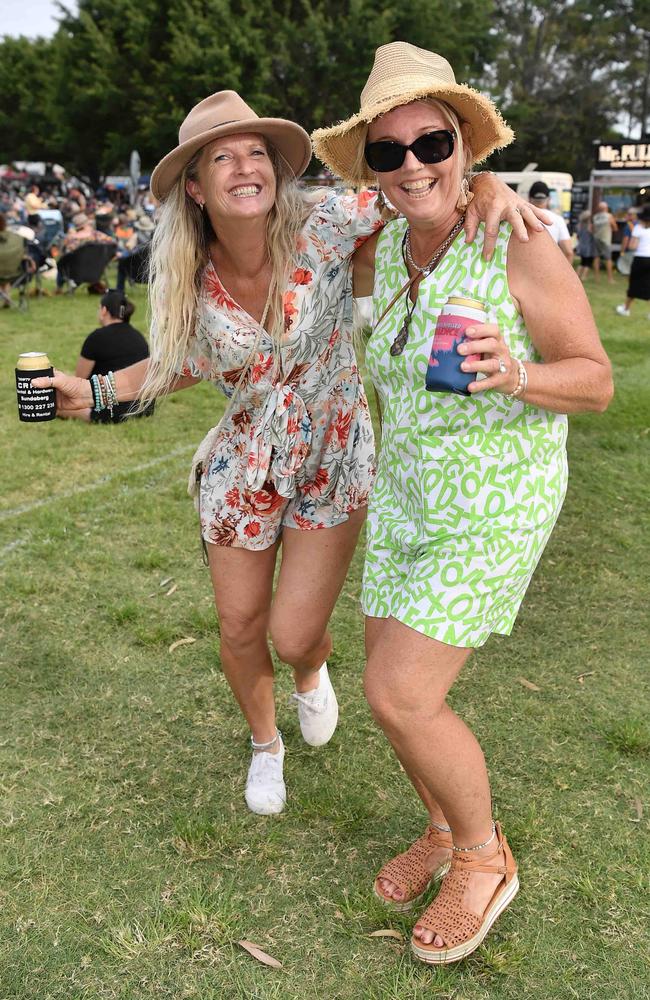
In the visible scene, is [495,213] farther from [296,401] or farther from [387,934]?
[387,934]

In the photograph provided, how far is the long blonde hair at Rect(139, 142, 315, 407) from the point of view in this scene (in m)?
2.76

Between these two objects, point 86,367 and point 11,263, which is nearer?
point 86,367

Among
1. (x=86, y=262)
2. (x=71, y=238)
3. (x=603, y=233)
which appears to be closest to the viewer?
(x=86, y=262)

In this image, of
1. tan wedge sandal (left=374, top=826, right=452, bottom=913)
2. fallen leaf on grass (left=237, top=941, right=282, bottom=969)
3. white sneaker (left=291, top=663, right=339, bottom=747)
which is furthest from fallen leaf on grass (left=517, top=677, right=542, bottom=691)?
fallen leaf on grass (left=237, top=941, right=282, bottom=969)

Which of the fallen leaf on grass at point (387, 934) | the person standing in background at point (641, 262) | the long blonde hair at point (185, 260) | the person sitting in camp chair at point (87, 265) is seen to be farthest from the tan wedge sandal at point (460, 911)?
the person sitting in camp chair at point (87, 265)

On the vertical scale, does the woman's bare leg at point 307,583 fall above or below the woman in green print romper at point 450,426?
below

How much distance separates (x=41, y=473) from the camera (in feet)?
21.7

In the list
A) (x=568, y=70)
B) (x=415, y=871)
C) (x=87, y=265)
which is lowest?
(x=415, y=871)

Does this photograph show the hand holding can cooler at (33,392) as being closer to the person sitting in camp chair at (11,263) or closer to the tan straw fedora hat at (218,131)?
the tan straw fedora hat at (218,131)

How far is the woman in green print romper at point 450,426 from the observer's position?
2145 mm

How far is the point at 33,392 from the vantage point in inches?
113

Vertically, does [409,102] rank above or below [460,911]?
above

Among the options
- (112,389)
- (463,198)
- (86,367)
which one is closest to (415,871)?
(112,389)

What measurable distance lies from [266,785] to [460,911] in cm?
90
